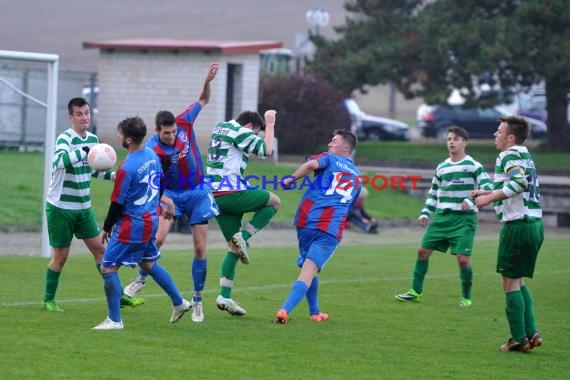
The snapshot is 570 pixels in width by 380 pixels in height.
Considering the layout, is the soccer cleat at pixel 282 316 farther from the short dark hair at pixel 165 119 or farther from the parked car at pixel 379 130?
the parked car at pixel 379 130

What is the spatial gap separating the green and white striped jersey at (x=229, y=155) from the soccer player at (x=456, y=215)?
8.57ft

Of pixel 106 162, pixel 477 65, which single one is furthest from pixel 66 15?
pixel 106 162

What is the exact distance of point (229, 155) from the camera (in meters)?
11.2

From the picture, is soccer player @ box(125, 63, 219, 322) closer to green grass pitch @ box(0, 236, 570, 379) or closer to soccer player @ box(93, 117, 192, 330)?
green grass pitch @ box(0, 236, 570, 379)

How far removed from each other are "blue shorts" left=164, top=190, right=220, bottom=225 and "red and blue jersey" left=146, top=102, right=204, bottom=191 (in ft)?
0.23

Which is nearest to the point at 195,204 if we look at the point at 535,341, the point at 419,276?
the point at 419,276

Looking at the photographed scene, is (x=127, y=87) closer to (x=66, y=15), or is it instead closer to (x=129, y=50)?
(x=129, y=50)

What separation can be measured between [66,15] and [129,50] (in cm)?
4054

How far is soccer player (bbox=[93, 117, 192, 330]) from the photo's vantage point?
31.8 feet

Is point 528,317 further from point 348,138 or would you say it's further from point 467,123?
point 467,123

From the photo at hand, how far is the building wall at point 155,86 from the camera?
32.7m

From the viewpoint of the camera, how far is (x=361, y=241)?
72.6 ft

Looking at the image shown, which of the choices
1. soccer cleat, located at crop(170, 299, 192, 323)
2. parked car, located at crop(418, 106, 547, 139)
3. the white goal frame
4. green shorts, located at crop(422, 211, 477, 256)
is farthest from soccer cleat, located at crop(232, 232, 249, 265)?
parked car, located at crop(418, 106, 547, 139)

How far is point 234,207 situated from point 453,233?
2.93 metres
